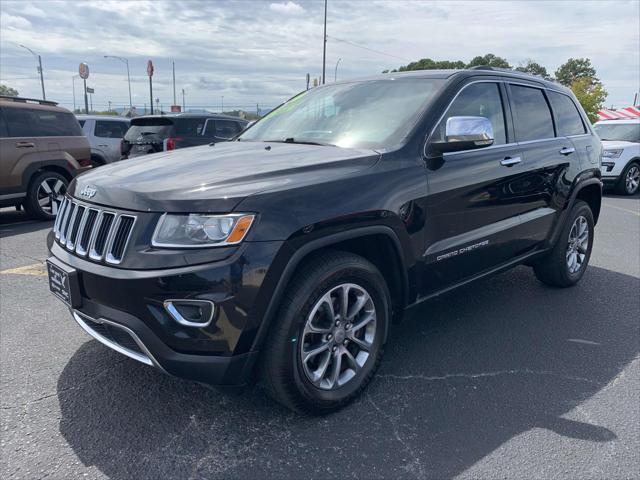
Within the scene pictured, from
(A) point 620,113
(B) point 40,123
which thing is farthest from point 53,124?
(A) point 620,113

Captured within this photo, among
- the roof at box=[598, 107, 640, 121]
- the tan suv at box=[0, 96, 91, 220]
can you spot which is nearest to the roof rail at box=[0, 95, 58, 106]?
the tan suv at box=[0, 96, 91, 220]

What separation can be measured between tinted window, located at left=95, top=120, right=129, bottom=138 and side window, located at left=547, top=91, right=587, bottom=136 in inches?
405

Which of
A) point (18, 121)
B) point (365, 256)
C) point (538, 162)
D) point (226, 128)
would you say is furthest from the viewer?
point (226, 128)

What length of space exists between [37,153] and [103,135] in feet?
14.7

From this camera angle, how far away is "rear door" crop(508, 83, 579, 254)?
405 cm

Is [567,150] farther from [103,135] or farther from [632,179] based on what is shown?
[103,135]

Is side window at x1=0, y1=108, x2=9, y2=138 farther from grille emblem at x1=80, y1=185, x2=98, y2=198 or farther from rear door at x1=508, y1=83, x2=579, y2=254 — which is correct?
rear door at x1=508, y1=83, x2=579, y2=254

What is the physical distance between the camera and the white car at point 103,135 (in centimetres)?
1189

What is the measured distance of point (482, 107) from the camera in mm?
3766

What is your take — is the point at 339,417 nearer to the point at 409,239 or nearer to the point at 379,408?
the point at 379,408

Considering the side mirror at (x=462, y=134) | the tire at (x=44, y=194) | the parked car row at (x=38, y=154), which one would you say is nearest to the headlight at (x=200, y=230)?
the side mirror at (x=462, y=134)

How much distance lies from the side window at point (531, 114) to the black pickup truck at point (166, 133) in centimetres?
670

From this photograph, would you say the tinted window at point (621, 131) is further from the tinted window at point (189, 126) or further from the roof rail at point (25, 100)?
the roof rail at point (25, 100)

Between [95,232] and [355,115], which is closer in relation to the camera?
[95,232]
